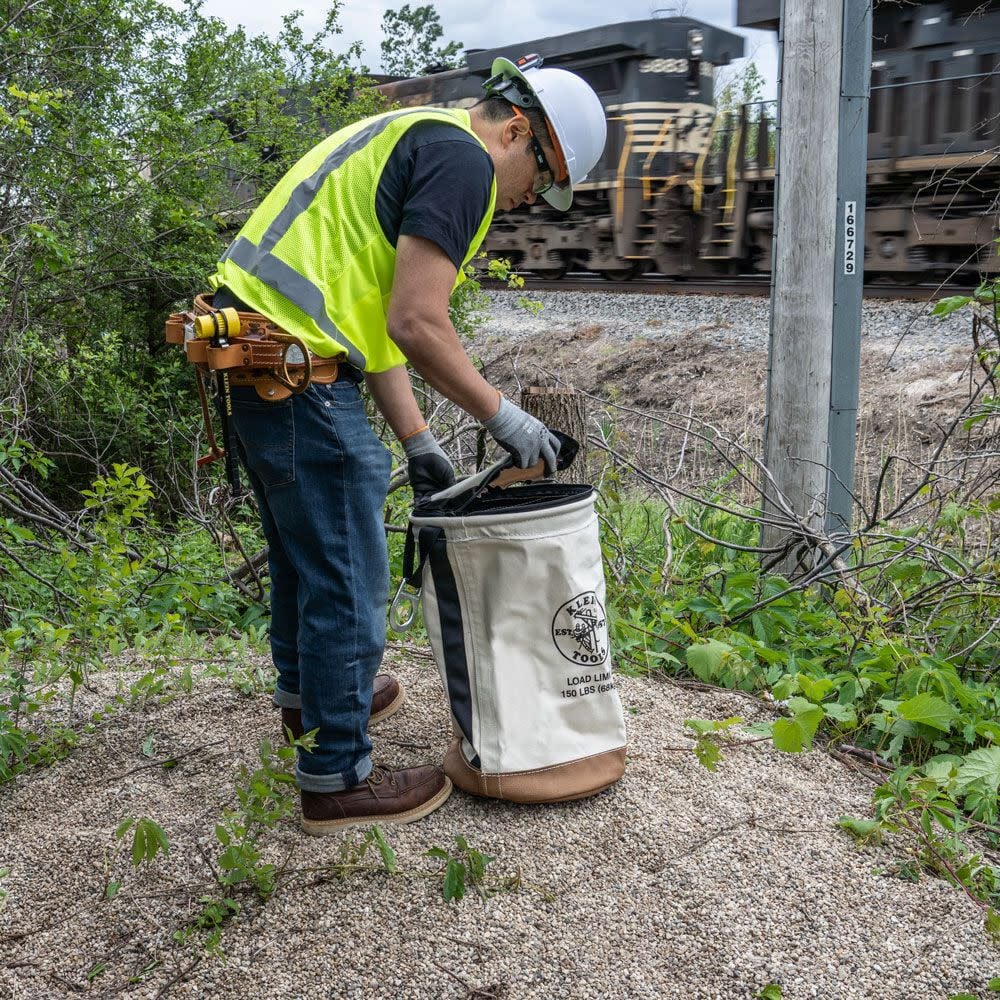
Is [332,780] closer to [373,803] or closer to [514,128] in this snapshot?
[373,803]

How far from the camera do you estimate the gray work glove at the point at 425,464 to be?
2848mm

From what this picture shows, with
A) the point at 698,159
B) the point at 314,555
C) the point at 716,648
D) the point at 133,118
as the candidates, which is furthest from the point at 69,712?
the point at 698,159

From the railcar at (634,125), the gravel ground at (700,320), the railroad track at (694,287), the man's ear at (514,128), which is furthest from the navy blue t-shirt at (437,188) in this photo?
the railcar at (634,125)

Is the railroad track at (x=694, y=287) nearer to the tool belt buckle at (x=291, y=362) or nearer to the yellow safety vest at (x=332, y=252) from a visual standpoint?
the yellow safety vest at (x=332, y=252)

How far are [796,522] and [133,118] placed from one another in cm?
730

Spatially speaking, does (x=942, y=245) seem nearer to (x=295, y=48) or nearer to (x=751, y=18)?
(x=751, y=18)

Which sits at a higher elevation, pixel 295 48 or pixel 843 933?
pixel 295 48

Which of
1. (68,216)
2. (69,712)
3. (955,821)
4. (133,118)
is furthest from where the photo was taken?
(133,118)

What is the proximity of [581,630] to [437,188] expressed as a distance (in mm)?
1180

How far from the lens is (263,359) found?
243 centimetres

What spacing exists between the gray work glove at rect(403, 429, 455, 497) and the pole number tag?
248 cm

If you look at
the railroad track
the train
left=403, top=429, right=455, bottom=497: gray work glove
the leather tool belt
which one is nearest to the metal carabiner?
left=403, top=429, right=455, bottom=497: gray work glove

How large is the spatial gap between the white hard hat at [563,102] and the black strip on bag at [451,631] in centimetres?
102

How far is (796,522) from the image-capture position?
4285 millimetres
